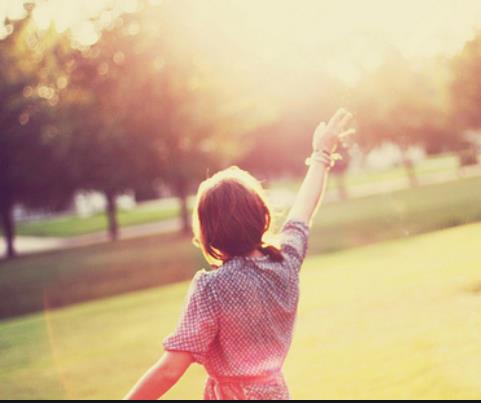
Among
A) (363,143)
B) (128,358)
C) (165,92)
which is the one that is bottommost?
(363,143)

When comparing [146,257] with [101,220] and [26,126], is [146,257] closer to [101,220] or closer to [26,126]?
[26,126]

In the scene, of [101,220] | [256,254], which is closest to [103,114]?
[256,254]

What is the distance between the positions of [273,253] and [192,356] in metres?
0.41

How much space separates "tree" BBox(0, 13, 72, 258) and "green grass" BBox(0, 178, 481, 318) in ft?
9.30

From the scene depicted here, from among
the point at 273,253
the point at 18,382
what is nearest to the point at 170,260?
the point at 18,382

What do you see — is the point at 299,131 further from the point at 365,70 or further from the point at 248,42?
the point at 248,42

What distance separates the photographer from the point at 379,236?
71.6ft

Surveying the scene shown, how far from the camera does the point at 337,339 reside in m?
8.26

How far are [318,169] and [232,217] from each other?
2.39ft

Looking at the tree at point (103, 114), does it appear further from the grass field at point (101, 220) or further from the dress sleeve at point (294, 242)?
the dress sleeve at point (294, 242)

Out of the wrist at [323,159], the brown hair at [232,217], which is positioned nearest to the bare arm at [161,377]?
the brown hair at [232,217]

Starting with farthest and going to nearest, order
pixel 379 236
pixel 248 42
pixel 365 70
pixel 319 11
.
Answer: pixel 365 70
pixel 248 42
pixel 379 236
pixel 319 11

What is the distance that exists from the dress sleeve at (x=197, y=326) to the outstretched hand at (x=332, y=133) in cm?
93

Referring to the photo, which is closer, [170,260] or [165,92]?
[170,260]
